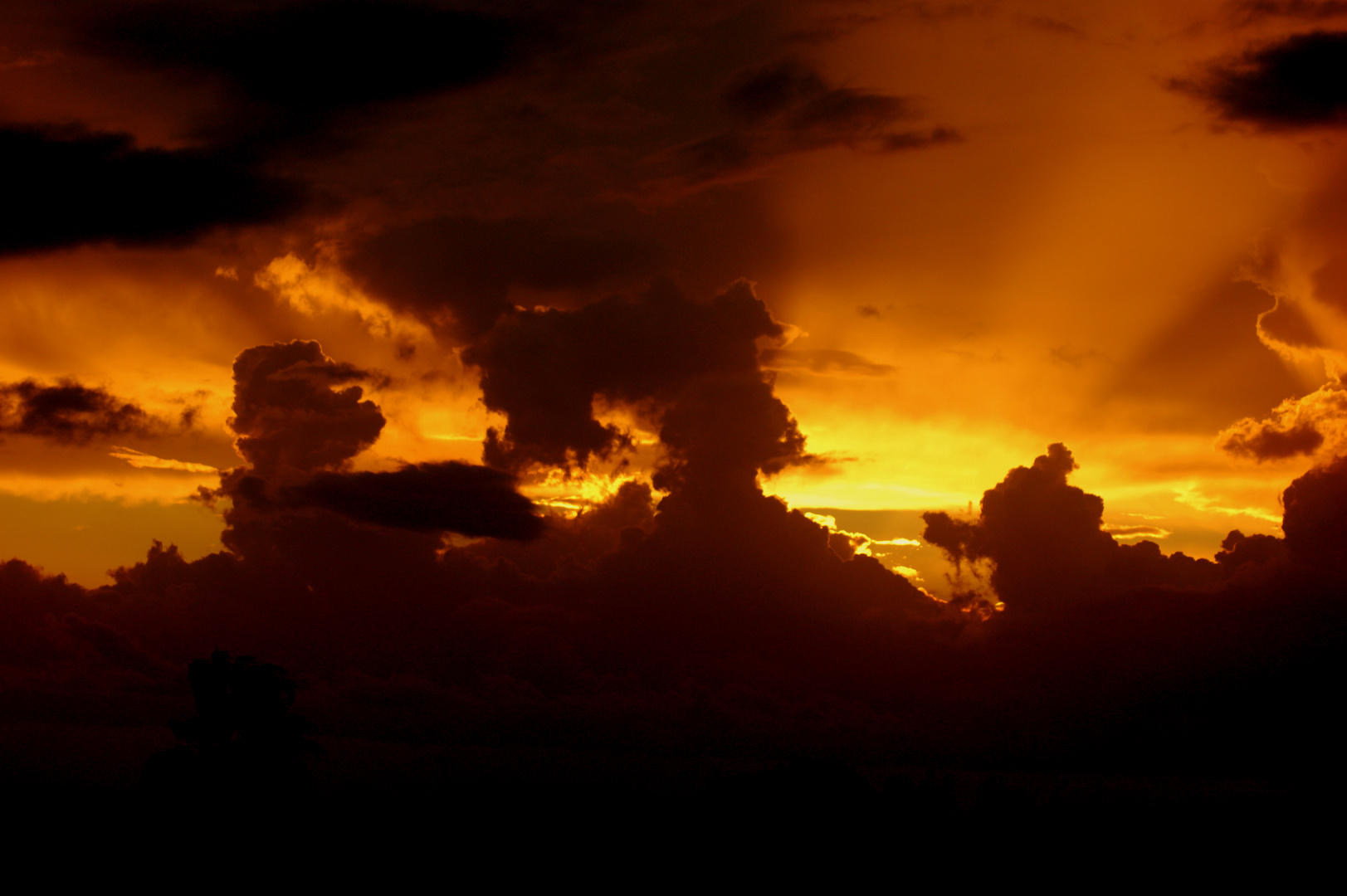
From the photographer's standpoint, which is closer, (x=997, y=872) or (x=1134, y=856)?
(x=997, y=872)

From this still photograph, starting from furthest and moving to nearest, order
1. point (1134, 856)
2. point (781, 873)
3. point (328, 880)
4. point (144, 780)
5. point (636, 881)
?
point (1134, 856) < point (636, 881) < point (328, 880) < point (781, 873) < point (144, 780)

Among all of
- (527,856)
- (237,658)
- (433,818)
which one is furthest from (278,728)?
(433,818)

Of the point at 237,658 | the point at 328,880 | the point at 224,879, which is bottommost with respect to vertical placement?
the point at 328,880

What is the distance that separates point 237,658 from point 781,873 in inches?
1388

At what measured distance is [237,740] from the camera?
57531 mm

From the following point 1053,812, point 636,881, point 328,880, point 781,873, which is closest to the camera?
point 781,873

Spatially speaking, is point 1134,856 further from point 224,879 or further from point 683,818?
point 224,879

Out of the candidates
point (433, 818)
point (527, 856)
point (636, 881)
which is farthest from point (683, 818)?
point (433, 818)

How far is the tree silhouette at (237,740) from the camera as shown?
5584cm

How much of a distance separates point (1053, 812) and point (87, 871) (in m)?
91.5

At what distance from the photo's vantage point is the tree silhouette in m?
55.8

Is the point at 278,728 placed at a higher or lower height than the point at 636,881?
A: higher

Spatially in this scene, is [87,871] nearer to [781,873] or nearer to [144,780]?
[144,780]

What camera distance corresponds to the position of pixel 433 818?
16438cm
